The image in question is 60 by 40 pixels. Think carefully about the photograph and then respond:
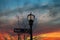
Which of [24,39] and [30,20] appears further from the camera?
[24,39]

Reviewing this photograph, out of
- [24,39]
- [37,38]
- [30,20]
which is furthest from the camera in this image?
[37,38]

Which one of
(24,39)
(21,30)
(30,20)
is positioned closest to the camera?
(30,20)

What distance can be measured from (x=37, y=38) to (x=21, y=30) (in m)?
36.9

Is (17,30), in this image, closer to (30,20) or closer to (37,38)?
(30,20)

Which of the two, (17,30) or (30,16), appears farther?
(17,30)

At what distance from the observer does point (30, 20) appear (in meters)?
21.9

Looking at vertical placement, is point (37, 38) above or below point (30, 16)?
below

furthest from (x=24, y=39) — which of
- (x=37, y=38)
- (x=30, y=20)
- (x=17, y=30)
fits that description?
(x=30, y=20)

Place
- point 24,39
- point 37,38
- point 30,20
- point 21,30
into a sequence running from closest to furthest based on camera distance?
point 30,20
point 21,30
point 24,39
point 37,38

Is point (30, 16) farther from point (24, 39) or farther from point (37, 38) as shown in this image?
point (37, 38)

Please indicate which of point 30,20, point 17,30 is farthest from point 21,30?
point 30,20

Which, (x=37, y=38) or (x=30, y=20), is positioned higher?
(x=30, y=20)

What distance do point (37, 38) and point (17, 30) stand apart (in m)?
36.3

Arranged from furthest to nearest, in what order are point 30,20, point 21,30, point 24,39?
1. point 24,39
2. point 21,30
3. point 30,20
